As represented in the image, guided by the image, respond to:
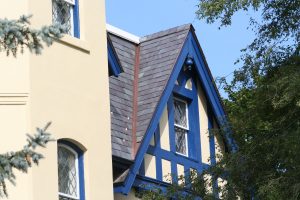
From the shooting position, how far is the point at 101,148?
1778 cm

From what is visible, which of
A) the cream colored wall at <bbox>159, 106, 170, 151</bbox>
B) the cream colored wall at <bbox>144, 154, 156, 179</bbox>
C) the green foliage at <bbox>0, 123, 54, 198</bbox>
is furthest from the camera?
the cream colored wall at <bbox>159, 106, 170, 151</bbox>

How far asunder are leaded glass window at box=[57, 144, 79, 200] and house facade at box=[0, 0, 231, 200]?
0.05ft

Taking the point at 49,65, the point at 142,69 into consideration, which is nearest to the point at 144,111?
the point at 142,69

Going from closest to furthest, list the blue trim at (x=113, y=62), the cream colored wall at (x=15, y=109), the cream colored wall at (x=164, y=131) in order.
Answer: the cream colored wall at (x=15, y=109), the blue trim at (x=113, y=62), the cream colored wall at (x=164, y=131)

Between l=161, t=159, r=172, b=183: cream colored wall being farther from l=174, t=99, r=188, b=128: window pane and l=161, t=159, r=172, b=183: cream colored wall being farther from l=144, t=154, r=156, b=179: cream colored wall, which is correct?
l=174, t=99, r=188, b=128: window pane

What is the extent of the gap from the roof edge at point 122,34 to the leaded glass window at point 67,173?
5.19 meters

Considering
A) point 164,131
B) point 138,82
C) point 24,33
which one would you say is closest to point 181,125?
point 164,131

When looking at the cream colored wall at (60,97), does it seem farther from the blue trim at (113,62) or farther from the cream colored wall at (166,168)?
the cream colored wall at (166,168)

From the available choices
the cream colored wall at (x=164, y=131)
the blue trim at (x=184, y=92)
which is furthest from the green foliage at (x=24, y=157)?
the blue trim at (x=184, y=92)

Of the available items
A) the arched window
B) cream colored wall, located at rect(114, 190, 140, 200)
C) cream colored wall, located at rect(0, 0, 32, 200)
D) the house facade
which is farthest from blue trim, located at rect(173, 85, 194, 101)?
cream colored wall, located at rect(0, 0, 32, 200)

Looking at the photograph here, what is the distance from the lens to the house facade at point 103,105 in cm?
1631

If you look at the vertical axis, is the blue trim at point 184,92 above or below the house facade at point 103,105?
above

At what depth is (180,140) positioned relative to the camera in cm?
2212

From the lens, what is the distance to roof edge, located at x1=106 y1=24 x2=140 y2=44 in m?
22.2
